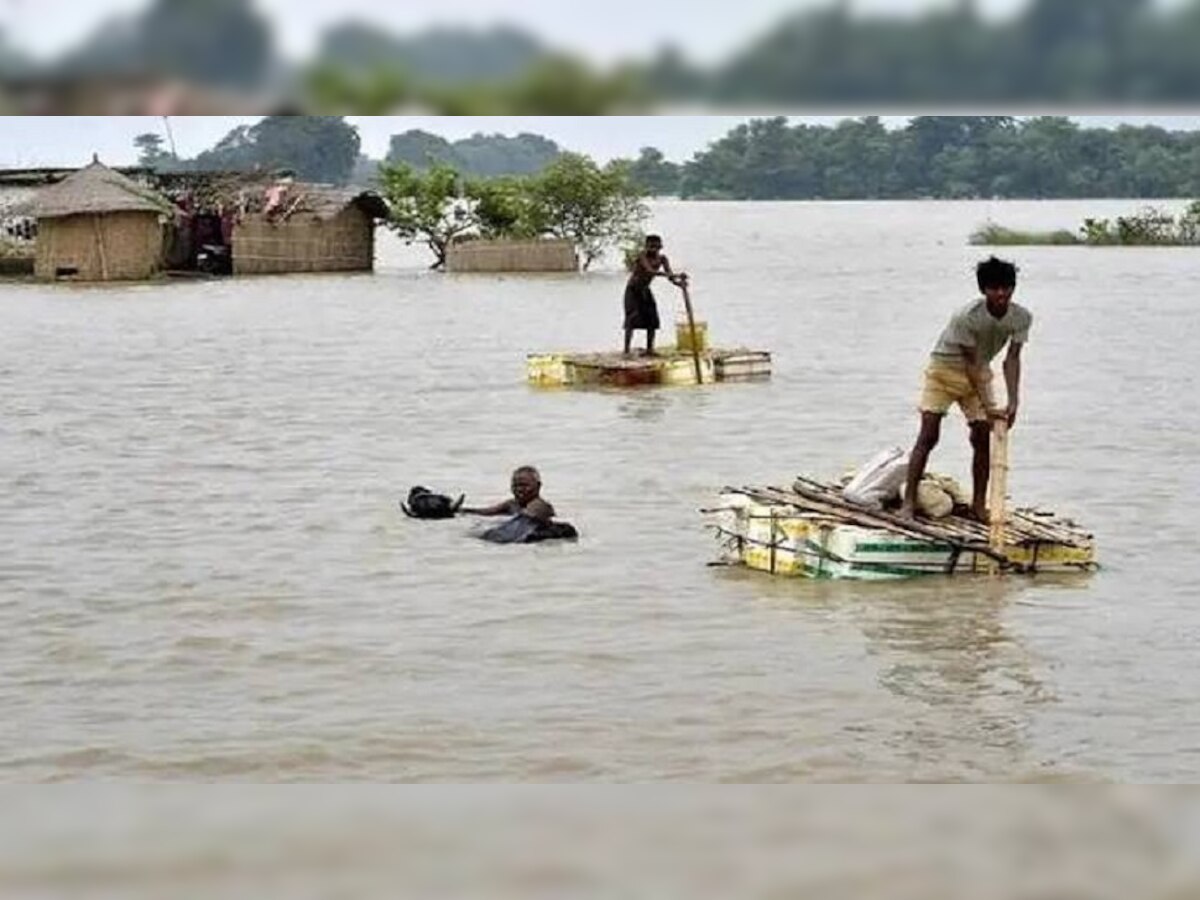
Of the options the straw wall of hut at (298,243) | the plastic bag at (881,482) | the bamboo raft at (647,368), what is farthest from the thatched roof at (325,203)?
the plastic bag at (881,482)

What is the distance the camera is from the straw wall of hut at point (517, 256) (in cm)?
3603

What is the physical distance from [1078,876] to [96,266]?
30.9 m

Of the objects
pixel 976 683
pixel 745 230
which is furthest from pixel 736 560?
pixel 745 230

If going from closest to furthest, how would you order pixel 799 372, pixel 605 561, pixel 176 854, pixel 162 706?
pixel 176 854 → pixel 162 706 → pixel 605 561 → pixel 799 372

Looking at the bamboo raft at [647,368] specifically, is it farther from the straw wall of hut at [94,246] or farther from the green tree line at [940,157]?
the straw wall of hut at [94,246]

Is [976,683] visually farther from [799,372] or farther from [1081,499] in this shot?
[799,372]

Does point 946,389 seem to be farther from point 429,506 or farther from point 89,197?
point 89,197

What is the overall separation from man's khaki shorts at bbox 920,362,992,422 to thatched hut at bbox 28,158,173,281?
992 inches

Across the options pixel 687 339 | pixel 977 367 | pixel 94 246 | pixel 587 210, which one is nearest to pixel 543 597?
pixel 977 367

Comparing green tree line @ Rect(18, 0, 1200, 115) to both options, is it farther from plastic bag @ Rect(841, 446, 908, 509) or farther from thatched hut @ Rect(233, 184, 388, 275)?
thatched hut @ Rect(233, 184, 388, 275)

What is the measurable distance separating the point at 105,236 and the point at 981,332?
26730 mm

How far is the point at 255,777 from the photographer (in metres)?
4.86

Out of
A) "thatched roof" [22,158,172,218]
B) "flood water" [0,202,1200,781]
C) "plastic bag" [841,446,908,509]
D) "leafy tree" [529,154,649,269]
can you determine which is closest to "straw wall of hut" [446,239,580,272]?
"leafy tree" [529,154,649,269]

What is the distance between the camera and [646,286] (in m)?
14.3
